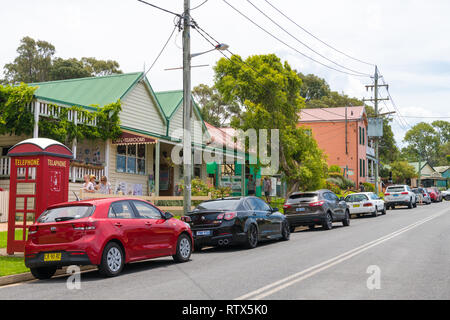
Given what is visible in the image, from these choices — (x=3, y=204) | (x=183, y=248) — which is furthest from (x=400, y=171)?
(x=183, y=248)

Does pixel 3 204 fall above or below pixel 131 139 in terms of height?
below

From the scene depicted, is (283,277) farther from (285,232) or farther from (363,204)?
(363,204)

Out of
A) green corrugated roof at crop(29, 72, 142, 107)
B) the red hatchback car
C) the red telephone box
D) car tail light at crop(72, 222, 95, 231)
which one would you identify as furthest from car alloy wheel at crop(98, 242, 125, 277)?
green corrugated roof at crop(29, 72, 142, 107)

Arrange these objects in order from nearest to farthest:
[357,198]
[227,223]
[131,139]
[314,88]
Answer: [227,223]
[131,139]
[357,198]
[314,88]

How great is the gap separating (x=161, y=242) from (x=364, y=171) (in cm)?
4929

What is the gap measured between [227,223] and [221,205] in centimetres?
77

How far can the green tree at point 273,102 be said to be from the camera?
27453 mm

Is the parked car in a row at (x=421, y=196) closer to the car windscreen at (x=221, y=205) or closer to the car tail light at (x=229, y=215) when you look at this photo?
the car windscreen at (x=221, y=205)

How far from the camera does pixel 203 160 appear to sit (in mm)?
33156

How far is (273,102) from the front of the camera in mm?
27859

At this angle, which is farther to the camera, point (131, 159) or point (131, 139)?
point (131, 159)

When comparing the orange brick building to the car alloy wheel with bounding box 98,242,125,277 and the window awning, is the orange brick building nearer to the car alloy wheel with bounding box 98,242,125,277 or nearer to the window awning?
the window awning

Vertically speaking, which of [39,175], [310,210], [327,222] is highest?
[39,175]
